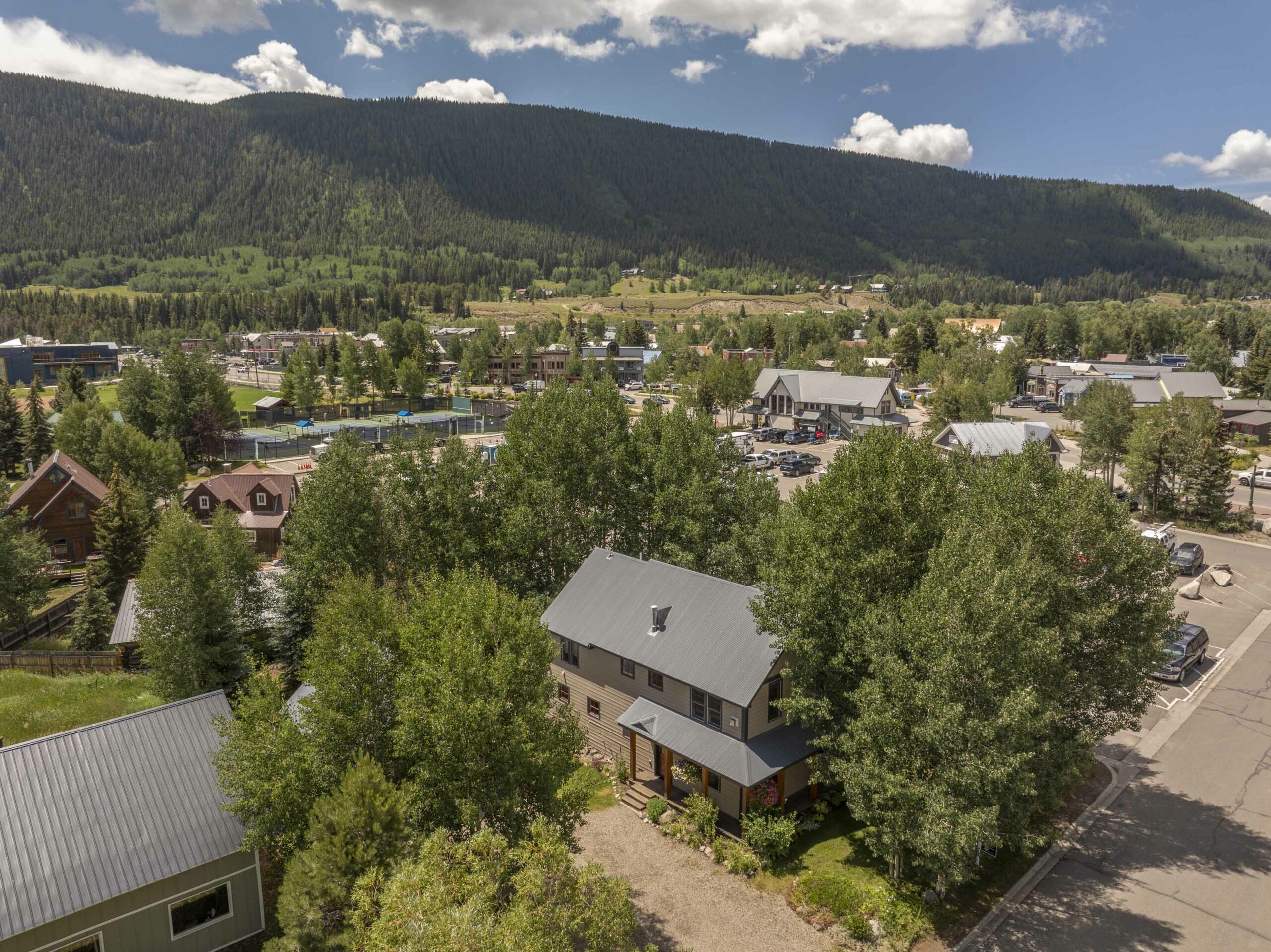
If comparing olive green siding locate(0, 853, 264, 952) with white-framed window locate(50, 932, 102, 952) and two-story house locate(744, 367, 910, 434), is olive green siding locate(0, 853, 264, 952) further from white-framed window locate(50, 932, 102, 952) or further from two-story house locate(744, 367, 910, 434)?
two-story house locate(744, 367, 910, 434)

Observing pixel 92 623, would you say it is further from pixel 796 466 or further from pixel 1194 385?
pixel 1194 385

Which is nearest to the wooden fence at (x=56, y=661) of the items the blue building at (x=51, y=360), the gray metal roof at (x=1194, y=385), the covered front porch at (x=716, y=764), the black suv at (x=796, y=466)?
the covered front porch at (x=716, y=764)

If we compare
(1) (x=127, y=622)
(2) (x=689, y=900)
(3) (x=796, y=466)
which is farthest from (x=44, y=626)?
(3) (x=796, y=466)

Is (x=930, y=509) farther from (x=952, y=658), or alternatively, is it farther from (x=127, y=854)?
(x=127, y=854)

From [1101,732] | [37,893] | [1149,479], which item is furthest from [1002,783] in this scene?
[1149,479]

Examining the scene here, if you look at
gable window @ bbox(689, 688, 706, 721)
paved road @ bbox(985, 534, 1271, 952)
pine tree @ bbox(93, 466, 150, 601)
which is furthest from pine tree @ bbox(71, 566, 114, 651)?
paved road @ bbox(985, 534, 1271, 952)

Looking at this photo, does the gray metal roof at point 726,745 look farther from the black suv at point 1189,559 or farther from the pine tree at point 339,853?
the black suv at point 1189,559

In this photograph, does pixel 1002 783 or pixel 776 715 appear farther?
pixel 776 715
